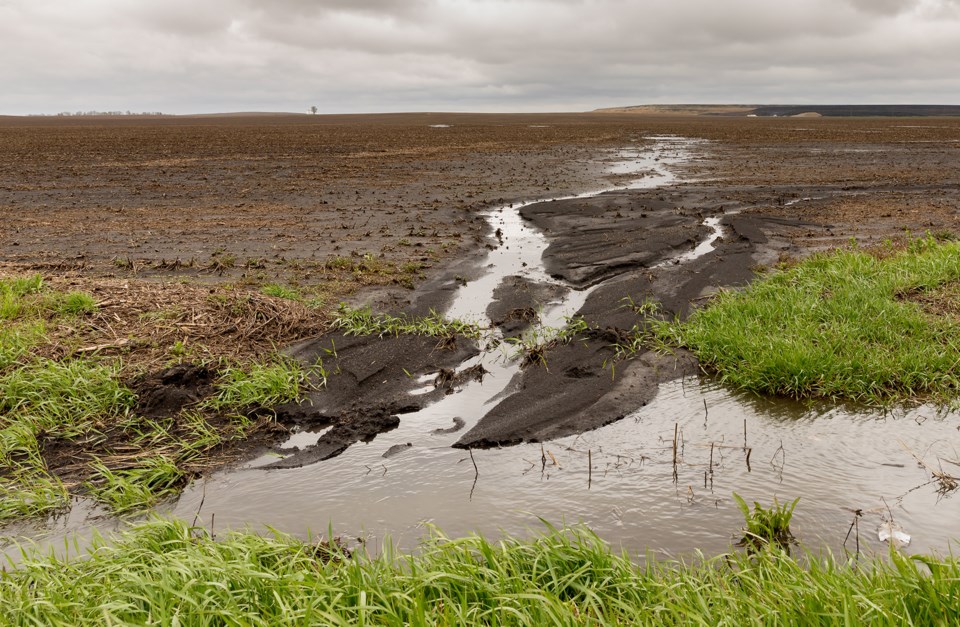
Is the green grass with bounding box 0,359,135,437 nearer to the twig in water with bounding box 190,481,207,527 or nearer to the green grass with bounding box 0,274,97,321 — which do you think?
the green grass with bounding box 0,274,97,321

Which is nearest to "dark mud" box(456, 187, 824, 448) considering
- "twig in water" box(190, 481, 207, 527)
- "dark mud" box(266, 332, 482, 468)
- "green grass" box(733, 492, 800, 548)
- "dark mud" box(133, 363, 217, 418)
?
"dark mud" box(266, 332, 482, 468)

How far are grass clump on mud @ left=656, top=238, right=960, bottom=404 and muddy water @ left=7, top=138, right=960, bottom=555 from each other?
38 centimetres

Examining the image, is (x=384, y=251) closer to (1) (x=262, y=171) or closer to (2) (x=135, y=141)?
(1) (x=262, y=171)

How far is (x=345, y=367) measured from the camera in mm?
6738

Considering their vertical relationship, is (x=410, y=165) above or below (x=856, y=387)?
above

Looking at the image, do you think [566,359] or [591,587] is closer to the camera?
[591,587]

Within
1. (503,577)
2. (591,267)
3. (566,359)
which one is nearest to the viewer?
(503,577)

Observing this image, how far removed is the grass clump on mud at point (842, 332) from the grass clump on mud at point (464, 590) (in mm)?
2837

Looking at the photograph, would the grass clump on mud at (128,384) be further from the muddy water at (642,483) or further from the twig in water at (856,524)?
the twig in water at (856,524)

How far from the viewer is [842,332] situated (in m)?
6.89

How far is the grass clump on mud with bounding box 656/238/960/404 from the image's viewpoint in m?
6.14

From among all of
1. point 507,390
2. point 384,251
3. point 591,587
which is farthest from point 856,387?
point 384,251

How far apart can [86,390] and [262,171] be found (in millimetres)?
20858

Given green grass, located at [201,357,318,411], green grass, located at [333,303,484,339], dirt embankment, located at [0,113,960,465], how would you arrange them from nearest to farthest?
1. green grass, located at [201,357,318,411]
2. dirt embankment, located at [0,113,960,465]
3. green grass, located at [333,303,484,339]
